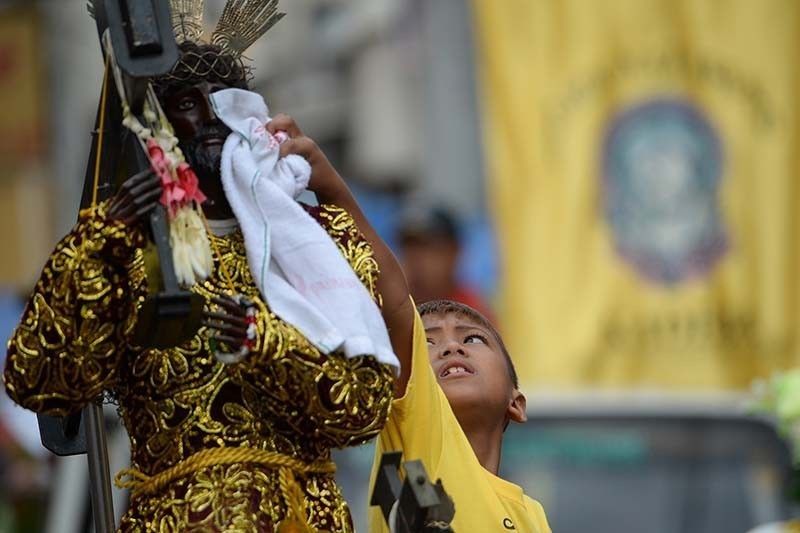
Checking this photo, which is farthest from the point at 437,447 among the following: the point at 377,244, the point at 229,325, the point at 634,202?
the point at 634,202

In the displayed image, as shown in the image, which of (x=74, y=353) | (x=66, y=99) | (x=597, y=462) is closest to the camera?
(x=74, y=353)

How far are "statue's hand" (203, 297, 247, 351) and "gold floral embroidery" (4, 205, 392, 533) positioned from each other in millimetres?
38

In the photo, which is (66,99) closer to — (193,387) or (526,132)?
(526,132)

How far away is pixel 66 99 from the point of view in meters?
17.4

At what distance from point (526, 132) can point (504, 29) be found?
2.14 ft

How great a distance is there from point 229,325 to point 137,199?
1.07ft

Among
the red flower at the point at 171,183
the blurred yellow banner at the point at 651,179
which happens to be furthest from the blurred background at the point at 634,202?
the red flower at the point at 171,183

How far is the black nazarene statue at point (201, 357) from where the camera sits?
13.4 ft

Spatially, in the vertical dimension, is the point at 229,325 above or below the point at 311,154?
below

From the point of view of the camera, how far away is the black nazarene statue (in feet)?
13.4

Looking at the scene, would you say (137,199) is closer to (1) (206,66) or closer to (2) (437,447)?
(1) (206,66)

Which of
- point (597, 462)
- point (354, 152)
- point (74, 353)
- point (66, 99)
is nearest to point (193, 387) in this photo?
point (74, 353)

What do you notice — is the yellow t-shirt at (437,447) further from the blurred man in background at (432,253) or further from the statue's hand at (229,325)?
the blurred man in background at (432,253)

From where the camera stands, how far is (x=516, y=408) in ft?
17.2
